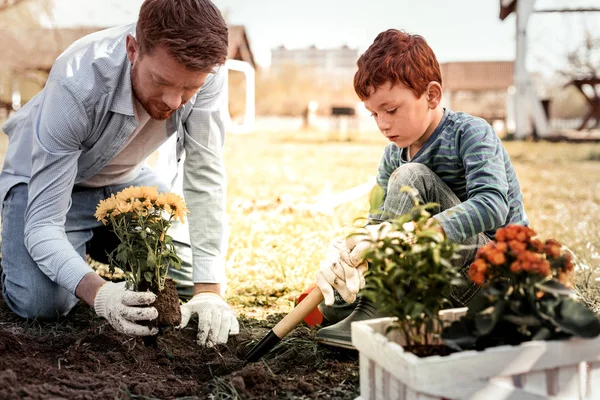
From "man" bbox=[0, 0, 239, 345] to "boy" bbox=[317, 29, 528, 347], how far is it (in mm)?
475

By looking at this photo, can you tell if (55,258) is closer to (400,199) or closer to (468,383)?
(400,199)

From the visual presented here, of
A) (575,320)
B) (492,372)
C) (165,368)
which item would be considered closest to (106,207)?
(165,368)

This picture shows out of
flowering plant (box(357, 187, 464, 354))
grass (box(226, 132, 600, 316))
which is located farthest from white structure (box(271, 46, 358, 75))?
flowering plant (box(357, 187, 464, 354))

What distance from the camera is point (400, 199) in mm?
2031

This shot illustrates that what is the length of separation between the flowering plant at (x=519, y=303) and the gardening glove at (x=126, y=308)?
3.15ft

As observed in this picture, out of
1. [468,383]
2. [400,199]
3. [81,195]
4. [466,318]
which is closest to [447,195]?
[400,199]

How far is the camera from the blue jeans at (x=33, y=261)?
251 cm

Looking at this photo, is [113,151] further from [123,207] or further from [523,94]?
[523,94]

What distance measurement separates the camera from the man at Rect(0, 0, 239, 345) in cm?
200

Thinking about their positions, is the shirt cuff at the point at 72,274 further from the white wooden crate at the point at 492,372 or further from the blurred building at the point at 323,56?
the blurred building at the point at 323,56

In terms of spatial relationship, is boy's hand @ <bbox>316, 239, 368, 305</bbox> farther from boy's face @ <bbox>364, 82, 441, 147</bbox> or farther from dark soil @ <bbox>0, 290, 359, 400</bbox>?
boy's face @ <bbox>364, 82, 441, 147</bbox>

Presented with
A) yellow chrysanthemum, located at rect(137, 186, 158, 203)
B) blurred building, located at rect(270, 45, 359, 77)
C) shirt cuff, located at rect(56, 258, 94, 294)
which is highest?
blurred building, located at rect(270, 45, 359, 77)

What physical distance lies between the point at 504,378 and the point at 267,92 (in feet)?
57.9

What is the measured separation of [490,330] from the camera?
1.40m
